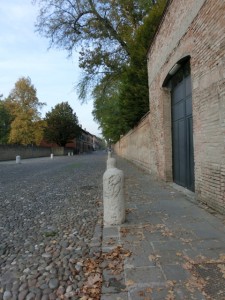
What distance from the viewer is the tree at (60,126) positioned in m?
61.3

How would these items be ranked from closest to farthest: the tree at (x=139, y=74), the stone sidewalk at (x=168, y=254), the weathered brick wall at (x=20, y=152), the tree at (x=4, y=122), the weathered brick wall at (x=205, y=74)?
the stone sidewalk at (x=168, y=254), the weathered brick wall at (x=205, y=74), the tree at (x=139, y=74), the weathered brick wall at (x=20, y=152), the tree at (x=4, y=122)

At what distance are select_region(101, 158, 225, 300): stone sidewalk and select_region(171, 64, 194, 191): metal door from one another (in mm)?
2302

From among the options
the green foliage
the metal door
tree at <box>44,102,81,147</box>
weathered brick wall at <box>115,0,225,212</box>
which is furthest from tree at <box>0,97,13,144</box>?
weathered brick wall at <box>115,0,225,212</box>

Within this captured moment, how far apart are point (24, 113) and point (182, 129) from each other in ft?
135

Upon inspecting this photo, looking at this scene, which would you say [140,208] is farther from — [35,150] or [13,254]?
[35,150]

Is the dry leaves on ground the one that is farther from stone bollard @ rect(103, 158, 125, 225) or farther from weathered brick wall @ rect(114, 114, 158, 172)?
weathered brick wall @ rect(114, 114, 158, 172)

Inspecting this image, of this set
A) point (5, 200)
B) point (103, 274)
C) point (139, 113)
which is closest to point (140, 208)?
point (103, 274)

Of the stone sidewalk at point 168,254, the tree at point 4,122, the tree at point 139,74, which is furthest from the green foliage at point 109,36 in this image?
the tree at point 4,122

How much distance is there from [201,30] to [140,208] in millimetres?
3935

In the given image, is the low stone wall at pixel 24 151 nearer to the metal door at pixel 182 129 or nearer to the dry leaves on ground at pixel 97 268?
the metal door at pixel 182 129

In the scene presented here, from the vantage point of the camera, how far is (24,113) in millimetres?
46500

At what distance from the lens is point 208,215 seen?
5.36m

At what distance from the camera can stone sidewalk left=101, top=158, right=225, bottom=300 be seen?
8.97 ft

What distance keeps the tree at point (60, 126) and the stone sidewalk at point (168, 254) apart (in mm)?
56627
